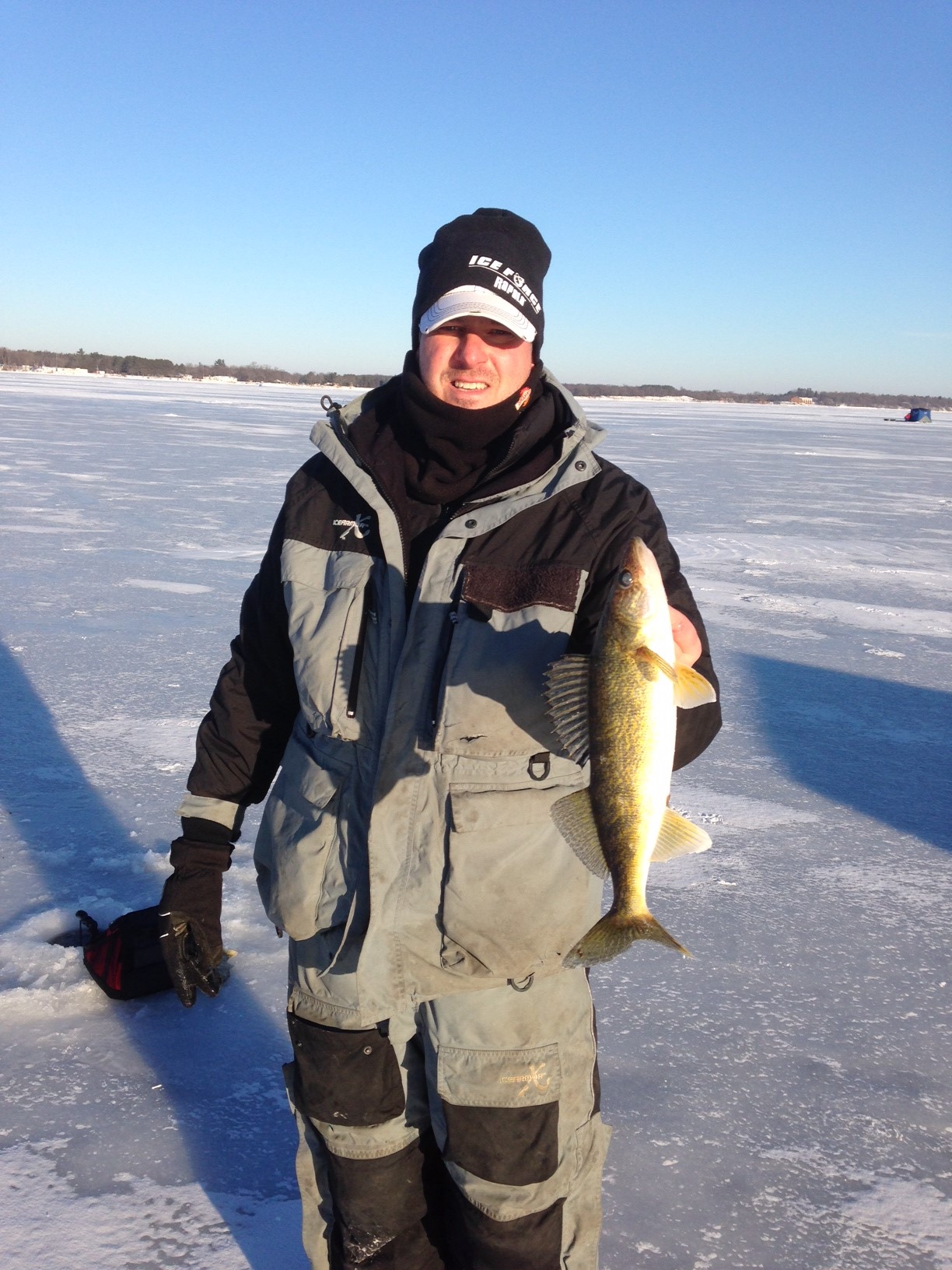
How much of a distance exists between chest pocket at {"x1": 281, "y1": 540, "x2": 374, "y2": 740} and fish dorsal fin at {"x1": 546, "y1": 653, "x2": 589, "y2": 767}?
0.47 m

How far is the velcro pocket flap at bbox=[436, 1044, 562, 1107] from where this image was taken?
6.43 ft

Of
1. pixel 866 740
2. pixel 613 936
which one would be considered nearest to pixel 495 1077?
pixel 613 936

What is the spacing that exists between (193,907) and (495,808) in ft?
2.98

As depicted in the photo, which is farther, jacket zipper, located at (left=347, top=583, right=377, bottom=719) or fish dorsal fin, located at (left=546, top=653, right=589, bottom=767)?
jacket zipper, located at (left=347, top=583, right=377, bottom=719)

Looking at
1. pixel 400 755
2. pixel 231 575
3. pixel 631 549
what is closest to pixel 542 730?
pixel 400 755

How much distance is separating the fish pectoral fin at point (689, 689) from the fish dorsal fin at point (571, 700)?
161 mm

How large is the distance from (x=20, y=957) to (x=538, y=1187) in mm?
1905

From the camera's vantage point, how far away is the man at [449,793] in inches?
75.7

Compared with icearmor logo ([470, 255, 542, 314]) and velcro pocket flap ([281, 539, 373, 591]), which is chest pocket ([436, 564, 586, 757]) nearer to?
velcro pocket flap ([281, 539, 373, 591])

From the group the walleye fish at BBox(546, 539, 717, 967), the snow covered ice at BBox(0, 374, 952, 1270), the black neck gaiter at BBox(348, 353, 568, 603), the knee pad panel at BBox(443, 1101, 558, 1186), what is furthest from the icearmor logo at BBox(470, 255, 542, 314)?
the snow covered ice at BBox(0, 374, 952, 1270)

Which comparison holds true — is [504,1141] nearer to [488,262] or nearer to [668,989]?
[668,989]

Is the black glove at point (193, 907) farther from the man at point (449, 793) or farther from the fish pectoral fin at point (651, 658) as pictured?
the fish pectoral fin at point (651, 658)

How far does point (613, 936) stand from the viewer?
176 cm

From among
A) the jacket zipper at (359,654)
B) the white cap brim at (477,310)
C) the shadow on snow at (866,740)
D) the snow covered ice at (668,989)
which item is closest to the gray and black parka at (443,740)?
the jacket zipper at (359,654)
